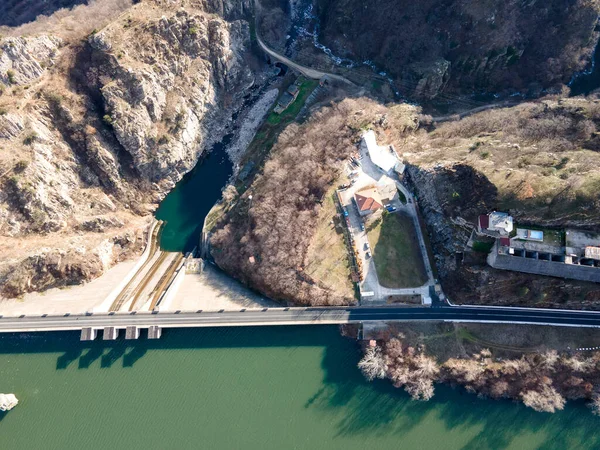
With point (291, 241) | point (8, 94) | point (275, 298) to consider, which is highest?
point (8, 94)

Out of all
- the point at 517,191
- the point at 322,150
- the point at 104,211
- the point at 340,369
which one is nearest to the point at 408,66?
the point at 322,150

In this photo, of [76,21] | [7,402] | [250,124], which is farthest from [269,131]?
[7,402]

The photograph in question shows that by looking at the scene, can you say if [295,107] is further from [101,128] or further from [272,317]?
[272,317]

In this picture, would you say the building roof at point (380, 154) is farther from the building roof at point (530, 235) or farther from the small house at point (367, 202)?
the building roof at point (530, 235)

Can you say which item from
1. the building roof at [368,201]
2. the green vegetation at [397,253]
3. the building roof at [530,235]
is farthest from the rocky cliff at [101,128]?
the building roof at [530,235]

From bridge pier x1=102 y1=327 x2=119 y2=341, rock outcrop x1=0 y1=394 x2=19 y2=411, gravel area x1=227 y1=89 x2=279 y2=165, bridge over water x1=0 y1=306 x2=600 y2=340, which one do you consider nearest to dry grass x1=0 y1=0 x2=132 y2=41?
gravel area x1=227 y1=89 x2=279 y2=165

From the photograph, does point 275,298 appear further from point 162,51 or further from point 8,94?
point 8,94
